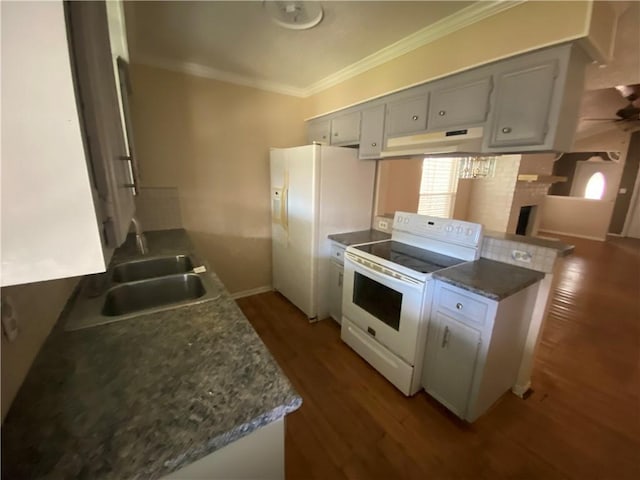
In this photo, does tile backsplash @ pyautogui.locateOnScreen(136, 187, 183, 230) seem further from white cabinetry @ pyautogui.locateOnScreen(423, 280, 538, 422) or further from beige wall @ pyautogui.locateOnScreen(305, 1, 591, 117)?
white cabinetry @ pyautogui.locateOnScreen(423, 280, 538, 422)

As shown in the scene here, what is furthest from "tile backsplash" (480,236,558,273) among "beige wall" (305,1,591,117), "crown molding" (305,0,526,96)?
"crown molding" (305,0,526,96)

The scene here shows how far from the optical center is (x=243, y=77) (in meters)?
2.79

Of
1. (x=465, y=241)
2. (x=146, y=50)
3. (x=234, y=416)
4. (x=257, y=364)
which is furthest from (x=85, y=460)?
(x=146, y=50)

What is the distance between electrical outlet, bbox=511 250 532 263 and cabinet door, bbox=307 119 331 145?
2039 millimetres

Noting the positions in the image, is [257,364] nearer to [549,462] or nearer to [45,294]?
[45,294]

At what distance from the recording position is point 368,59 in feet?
7.58

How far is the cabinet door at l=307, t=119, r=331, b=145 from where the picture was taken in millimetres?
2934

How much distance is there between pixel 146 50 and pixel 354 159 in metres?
2.00

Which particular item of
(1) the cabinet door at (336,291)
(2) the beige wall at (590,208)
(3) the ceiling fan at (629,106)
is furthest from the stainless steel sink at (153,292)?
(2) the beige wall at (590,208)

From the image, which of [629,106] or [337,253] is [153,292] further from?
[629,106]

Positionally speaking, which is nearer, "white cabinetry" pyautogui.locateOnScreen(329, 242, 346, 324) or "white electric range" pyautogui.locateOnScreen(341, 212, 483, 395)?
"white electric range" pyautogui.locateOnScreen(341, 212, 483, 395)

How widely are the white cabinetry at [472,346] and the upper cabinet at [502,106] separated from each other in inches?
36.0

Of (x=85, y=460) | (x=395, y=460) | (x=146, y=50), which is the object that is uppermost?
(x=146, y=50)

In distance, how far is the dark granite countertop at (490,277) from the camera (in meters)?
→ 1.46
